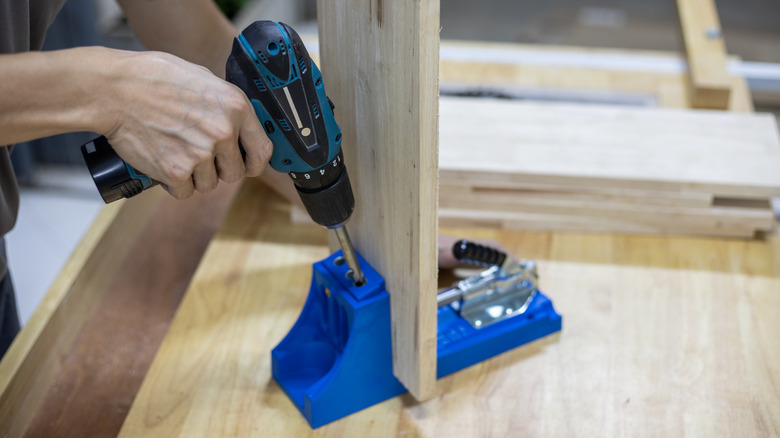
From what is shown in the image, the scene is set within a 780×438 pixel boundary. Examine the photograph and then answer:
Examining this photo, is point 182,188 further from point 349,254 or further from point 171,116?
point 349,254

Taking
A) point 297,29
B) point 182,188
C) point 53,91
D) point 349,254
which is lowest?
point 297,29

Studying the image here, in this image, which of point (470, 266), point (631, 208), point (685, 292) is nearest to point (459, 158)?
point (470, 266)

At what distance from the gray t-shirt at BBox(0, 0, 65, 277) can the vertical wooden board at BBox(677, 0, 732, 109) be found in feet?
3.77

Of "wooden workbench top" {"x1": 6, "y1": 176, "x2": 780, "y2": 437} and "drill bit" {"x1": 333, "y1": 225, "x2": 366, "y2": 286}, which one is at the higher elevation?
"drill bit" {"x1": 333, "y1": 225, "x2": 366, "y2": 286}

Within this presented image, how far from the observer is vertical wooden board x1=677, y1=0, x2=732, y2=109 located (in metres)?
1.52

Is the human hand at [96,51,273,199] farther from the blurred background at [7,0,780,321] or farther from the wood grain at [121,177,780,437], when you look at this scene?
the blurred background at [7,0,780,321]

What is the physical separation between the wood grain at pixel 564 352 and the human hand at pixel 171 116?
344mm

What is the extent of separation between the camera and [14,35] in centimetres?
89

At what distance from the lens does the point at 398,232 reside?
0.86 meters

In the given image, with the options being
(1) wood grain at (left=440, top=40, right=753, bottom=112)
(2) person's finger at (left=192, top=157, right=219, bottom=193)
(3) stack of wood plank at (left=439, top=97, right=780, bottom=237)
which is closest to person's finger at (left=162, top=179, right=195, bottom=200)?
(2) person's finger at (left=192, top=157, right=219, bottom=193)

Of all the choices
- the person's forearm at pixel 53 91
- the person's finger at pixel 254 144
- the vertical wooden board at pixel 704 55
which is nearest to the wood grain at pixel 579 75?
the vertical wooden board at pixel 704 55

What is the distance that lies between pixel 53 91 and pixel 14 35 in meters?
0.24

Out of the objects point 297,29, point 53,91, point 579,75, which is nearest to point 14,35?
point 53,91

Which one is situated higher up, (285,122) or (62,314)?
(285,122)
